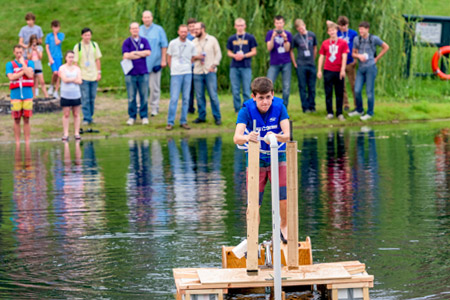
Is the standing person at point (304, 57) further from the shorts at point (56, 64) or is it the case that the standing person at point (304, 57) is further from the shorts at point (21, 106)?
the shorts at point (56, 64)

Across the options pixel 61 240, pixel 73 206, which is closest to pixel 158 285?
pixel 61 240

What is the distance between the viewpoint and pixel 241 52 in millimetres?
21578

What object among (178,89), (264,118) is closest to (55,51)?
(178,89)

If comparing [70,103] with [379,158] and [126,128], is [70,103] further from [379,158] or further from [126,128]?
[379,158]

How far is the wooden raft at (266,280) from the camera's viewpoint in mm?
6445

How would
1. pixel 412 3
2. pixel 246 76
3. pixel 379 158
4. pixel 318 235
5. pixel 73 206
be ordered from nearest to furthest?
pixel 318 235, pixel 73 206, pixel 379 158, pixel 246 76, pixel 412 3

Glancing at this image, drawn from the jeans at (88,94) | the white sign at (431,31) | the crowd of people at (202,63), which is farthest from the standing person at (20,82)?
the white sign at (431,31)

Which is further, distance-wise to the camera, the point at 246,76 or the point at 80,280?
the point at 246,76

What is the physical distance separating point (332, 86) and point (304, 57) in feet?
3.26

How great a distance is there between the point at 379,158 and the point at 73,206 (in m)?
6.48

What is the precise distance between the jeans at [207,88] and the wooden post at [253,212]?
1485 cm

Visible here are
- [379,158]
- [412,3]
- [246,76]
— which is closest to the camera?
[379,158]

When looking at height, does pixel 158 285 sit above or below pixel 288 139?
below

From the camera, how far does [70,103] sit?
20.1m
